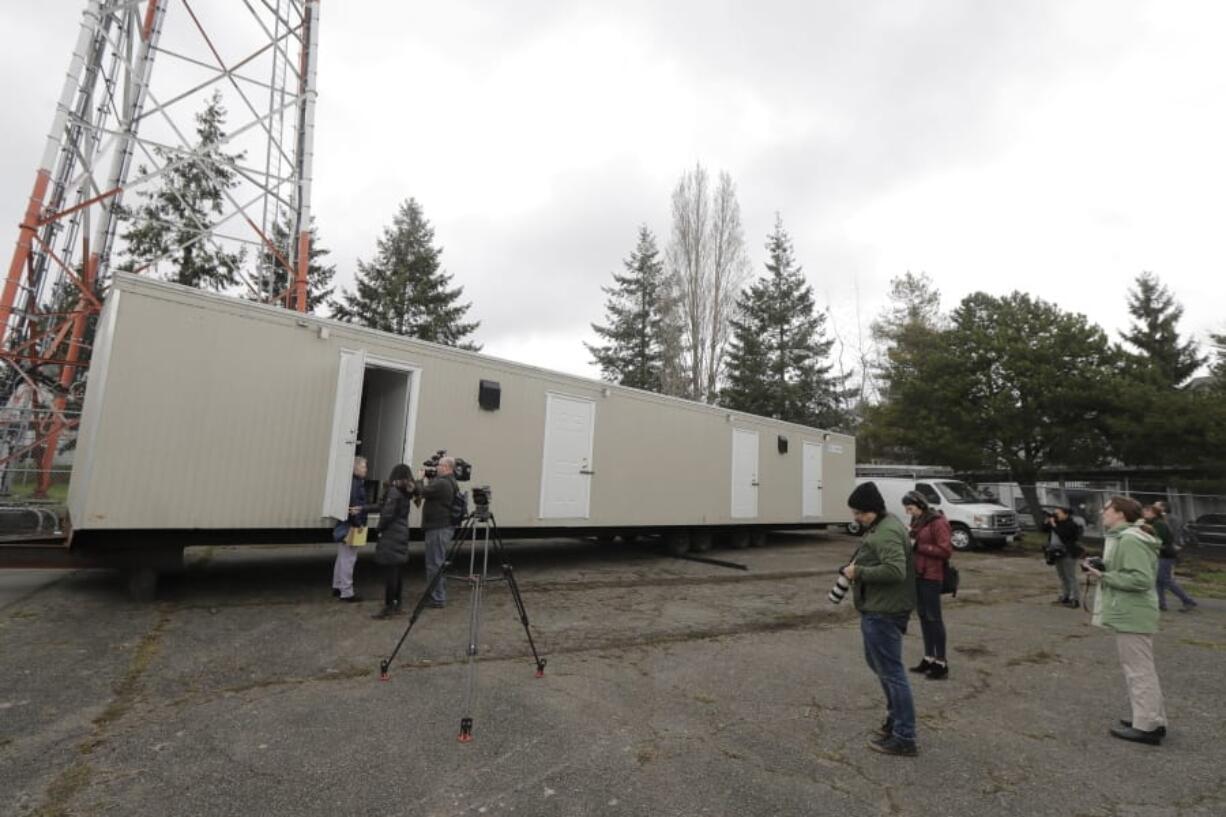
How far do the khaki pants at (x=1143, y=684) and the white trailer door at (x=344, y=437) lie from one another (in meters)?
6.78

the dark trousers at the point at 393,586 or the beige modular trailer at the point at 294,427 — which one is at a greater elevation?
the beige modular trailer at the point at 294,427

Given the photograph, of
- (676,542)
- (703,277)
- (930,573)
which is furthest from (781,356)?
(930,573)

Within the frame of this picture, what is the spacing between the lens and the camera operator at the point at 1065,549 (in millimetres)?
7727

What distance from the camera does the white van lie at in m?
14.4

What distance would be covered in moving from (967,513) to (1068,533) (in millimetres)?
7485

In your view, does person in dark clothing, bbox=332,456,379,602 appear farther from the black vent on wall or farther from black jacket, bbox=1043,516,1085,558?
black jacket, bbox=1043,516,1085,558

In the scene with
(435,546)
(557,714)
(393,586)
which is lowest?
(557,714)

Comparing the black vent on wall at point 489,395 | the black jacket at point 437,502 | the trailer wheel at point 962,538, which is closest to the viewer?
the black jacket at point 437,502

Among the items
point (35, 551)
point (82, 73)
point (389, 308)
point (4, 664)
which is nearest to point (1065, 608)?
point (4, 664)

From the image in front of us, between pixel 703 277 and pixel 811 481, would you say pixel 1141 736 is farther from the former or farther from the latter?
pixel 703 277

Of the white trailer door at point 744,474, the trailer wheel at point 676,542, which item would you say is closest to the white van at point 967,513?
the white trailer door at point 744,474

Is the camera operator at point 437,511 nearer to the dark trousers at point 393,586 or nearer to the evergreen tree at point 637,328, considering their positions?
the dark trousers at point 393,586

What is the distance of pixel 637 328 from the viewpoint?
96.7 ft

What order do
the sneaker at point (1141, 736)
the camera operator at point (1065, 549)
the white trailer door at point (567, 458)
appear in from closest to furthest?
the sneaker at point (1141, 736) → the camera operator at point (1065, 549) → the white trailer door at point (567, 458)
